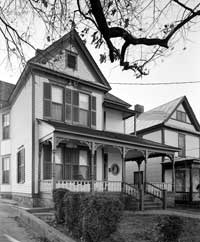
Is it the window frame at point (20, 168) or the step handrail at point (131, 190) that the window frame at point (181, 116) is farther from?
the window frame at point (20, 168)

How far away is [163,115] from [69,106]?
452 inches

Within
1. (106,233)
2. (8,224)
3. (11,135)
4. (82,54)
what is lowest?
(8,224)

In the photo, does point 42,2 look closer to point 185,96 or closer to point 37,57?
point 37,57

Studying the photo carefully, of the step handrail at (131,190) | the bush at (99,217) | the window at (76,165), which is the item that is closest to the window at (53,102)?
the window at (76,165)

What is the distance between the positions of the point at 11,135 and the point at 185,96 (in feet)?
51.8

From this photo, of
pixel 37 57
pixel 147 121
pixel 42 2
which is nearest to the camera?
pixel 42 2

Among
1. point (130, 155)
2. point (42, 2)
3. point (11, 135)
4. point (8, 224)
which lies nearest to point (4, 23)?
point (42, 2)

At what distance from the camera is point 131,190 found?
694 inches

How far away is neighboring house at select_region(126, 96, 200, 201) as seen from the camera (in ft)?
82.2

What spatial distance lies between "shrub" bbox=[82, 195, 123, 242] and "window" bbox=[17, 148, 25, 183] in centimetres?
1156

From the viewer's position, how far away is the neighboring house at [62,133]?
630 inches

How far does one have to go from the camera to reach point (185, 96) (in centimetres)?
2842

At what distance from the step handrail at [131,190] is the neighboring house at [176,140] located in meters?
6.99

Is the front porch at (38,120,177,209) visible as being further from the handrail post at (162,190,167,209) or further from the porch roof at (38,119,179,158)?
the handrail post at (162,190,167,209)
